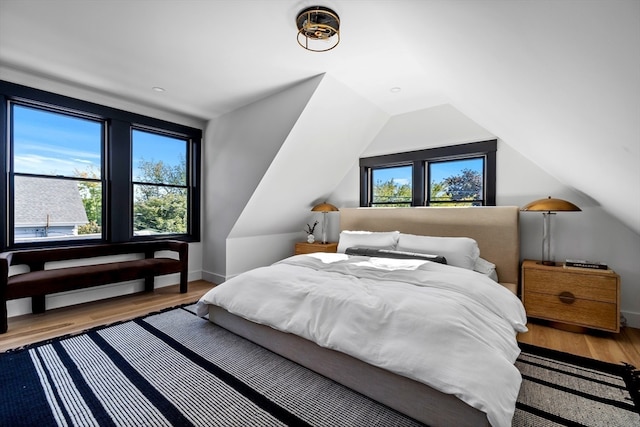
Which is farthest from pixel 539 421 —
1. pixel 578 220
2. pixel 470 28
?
pixel 578 220

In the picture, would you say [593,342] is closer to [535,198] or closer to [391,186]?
[535,198]

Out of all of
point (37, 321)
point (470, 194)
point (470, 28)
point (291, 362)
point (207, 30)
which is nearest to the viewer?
point (470, 28)

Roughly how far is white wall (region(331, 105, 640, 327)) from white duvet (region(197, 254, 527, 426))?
55.8 inches

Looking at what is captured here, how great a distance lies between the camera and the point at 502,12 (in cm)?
102

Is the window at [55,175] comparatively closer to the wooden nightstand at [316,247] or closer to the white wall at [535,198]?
the wooden nightstand at [316,247]

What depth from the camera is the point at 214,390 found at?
1753 millimetres

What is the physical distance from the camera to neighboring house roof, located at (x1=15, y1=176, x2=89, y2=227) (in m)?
3.10

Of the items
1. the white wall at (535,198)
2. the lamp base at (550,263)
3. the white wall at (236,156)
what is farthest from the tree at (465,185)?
the white wall at (236,156)

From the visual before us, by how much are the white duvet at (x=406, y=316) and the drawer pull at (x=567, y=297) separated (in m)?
0.83

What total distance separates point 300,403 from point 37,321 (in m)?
2.95

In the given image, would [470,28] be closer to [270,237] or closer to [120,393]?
[120,393]

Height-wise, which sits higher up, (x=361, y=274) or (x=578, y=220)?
(x=578, y=220)

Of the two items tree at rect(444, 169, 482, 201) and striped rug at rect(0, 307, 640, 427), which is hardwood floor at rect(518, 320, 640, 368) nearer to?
striped rug at rect(0, 307, 640, 427)

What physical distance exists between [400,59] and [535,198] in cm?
214
